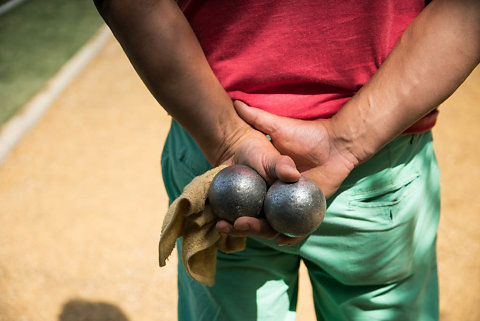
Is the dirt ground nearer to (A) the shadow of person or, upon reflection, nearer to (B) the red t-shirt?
(A) the shadow of person

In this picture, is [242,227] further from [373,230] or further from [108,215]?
[108,215]

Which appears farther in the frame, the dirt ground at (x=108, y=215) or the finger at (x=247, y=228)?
the dirt ground at (x=108, y=215)

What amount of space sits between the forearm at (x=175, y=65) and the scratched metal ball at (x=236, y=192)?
0.15 meters

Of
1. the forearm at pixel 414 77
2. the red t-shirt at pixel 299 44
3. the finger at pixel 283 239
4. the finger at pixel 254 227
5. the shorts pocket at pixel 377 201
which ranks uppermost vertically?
the red t-shirt at pixel 299 44

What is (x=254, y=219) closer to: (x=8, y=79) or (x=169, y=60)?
(x=169, y=60)

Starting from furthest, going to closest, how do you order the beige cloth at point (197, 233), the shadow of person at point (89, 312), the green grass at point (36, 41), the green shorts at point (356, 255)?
the green grass at point (36, 41), the shadow of person at point (89, 312), the green shorts at point (356, 255), the beige cloth at point (197, 233)

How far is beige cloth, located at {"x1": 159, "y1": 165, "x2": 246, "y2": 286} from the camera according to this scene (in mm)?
1298

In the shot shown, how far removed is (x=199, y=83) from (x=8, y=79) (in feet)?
15.2

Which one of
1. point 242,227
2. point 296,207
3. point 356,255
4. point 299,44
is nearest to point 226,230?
point 242,227

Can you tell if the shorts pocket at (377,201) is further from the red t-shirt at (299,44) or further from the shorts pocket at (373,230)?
the red t-shirt at (299,44)

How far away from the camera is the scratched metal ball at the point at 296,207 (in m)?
1.20

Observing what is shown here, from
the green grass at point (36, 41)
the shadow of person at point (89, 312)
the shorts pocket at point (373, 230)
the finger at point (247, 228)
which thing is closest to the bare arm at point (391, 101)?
the shorts pocket at point (373, 230)

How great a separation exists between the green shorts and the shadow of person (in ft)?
3.86

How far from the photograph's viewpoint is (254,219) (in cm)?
123
